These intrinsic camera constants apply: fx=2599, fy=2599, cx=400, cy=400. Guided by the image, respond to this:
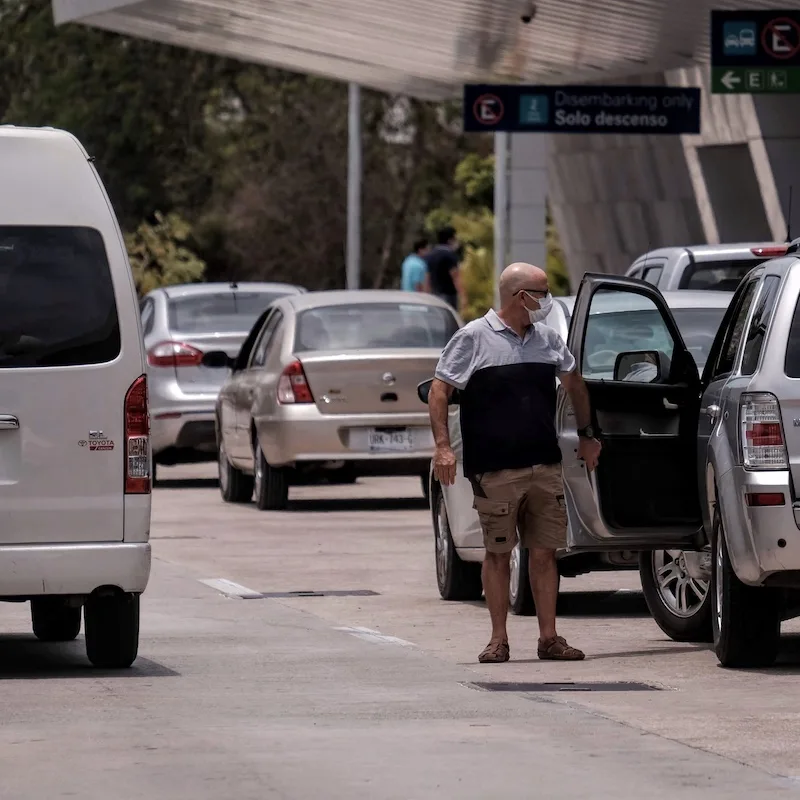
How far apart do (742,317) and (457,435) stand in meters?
2.47

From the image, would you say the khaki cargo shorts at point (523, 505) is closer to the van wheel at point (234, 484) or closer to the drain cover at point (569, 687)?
the drain cover at point (569, 687)

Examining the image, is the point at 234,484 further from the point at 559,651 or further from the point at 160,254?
the point at 160,254

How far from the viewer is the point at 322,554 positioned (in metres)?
16.4

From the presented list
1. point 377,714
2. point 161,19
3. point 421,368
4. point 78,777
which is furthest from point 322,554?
point 161,19

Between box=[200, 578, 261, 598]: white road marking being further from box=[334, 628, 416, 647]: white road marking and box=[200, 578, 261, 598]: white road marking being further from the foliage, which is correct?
the foliage

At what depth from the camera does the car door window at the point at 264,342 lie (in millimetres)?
20406

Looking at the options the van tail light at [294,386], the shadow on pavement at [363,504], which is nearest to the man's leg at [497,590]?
the van tail light at [294,386]

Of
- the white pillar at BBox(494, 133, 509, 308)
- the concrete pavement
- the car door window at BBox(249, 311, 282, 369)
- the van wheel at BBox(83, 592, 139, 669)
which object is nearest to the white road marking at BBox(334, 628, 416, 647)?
the concrete pavement

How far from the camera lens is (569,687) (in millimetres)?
10055

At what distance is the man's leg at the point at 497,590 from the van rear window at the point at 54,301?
194 cm

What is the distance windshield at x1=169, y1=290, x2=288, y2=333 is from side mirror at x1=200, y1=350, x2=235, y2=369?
44.9 inches

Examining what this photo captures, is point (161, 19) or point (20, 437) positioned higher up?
point (161, 19)

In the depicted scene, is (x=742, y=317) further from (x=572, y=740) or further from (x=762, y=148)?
(x=762, y=148)

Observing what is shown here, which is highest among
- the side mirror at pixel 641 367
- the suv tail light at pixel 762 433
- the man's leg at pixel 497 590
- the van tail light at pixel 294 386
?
the side mirror at pixel 641 367
